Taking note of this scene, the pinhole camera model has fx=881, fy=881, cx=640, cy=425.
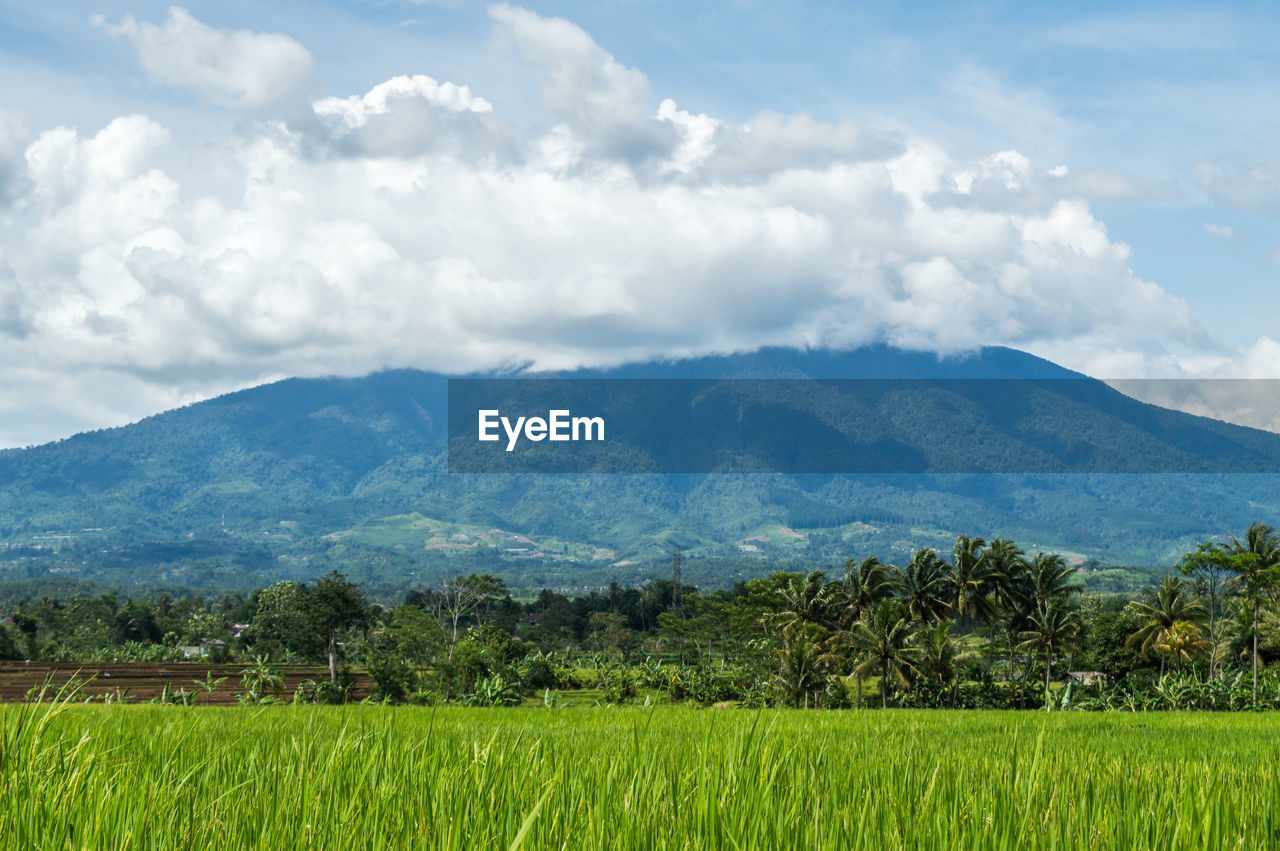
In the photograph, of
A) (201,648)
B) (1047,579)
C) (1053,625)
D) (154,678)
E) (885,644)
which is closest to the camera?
(885,644)

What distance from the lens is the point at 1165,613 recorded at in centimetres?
7575

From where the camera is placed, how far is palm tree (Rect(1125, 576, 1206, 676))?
7450 cm

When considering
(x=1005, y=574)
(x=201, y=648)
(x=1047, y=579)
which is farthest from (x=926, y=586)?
(x=201, y=648)

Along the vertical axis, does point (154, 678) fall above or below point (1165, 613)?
below

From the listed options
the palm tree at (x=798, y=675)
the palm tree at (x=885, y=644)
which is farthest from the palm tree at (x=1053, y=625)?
the palm tree at (x=798, y=675)

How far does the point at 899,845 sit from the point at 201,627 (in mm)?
142397

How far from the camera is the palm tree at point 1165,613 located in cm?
7450

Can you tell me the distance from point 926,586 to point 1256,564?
2485cm

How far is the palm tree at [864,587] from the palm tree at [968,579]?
5.45m

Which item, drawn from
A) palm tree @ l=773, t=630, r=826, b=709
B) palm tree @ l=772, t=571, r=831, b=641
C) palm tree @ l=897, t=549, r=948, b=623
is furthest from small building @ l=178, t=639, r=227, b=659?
palm tree @ l=897, t=549, r=948, b=623

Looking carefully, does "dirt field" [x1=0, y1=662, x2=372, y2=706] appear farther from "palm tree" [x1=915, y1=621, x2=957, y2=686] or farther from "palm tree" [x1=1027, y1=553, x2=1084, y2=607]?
"palm tree" [x1=1027, y1=553, x2=1084, y2=607]

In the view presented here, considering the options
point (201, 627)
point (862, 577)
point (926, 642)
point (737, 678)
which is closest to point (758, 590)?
point (737, 678)

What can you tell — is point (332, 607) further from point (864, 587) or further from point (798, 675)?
point (864, 587)

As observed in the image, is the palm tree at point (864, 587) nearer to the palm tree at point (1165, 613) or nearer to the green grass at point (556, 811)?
the palm tree at point (1165, 613)
